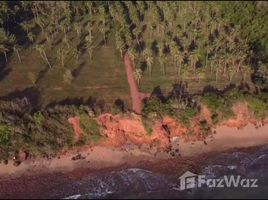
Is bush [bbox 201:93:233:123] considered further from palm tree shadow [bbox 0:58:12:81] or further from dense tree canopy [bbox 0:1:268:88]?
palm tree shadow [bbox 0:58:12:81]

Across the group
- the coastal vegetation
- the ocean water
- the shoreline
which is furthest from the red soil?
the ocean water

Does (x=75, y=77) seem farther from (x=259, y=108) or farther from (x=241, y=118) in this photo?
(x=259, y=108)

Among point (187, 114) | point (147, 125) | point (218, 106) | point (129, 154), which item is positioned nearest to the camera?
point (129, 154)

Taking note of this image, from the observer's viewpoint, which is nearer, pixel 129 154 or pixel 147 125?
pixel 129 154

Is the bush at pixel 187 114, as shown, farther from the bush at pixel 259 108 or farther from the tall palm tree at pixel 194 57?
the tall palm tree at pixel 194 57

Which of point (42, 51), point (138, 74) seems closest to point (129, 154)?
point (138, 74)

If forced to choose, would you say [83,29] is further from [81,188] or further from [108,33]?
[81,188]

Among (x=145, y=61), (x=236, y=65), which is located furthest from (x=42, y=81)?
(x=236, y=65)
